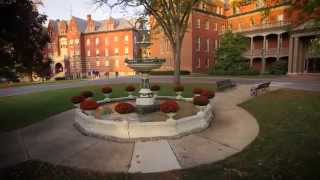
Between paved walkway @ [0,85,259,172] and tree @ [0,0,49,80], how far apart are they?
2678mm

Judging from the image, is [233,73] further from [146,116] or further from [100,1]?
[146,116]

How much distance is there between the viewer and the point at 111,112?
13.5 metres

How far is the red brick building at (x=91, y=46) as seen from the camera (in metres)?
69.2

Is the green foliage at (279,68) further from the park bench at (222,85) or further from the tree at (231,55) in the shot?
the park bench at (222,85)

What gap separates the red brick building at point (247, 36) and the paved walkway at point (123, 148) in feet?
106

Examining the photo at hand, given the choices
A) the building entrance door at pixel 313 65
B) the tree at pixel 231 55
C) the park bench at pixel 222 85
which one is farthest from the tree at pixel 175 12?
the building entrance door at pixel 313 65

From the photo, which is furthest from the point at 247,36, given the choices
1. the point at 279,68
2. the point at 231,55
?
the point at 279,68

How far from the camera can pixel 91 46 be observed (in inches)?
2889

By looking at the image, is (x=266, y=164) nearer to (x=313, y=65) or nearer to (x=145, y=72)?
(x=145, y=72)

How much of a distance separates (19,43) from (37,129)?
463cm

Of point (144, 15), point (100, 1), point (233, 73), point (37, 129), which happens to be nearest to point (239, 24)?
point (233, 73)

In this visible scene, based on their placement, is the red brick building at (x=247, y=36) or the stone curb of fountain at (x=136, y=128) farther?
the red brick building at (x=247, y=36)

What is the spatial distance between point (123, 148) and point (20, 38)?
5.06 m

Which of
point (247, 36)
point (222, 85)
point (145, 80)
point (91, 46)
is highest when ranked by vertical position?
point (91, 46)
